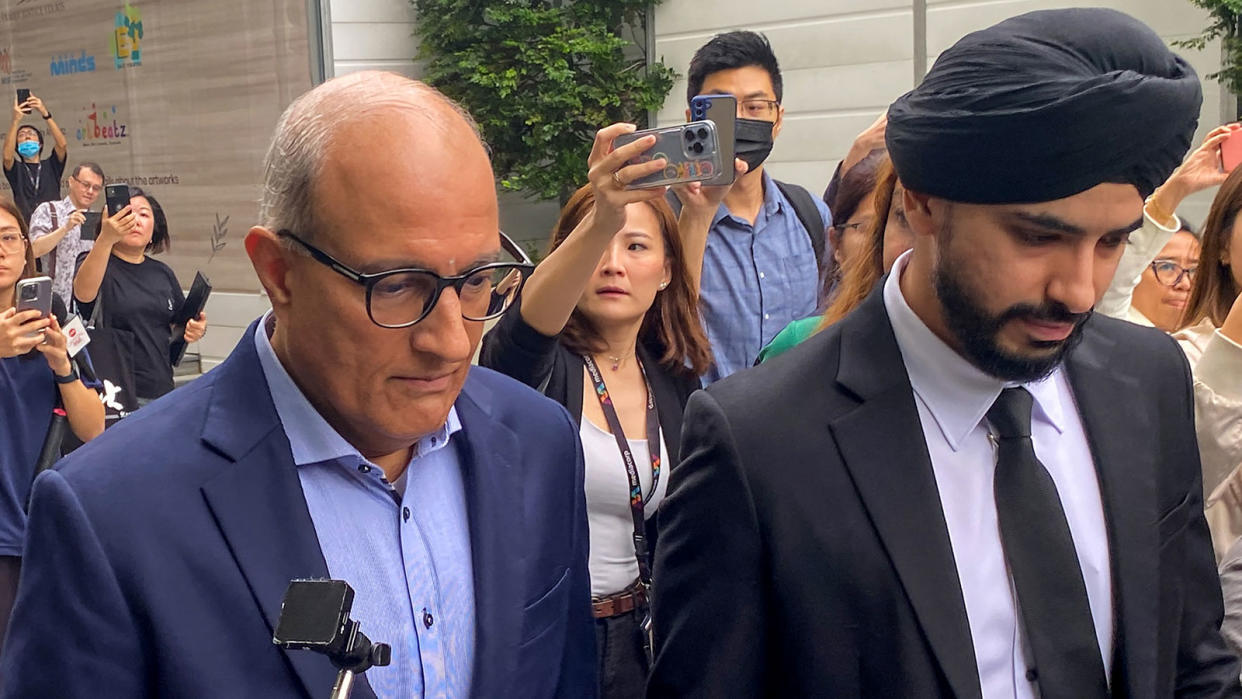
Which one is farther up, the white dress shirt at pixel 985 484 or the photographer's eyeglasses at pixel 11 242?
the white dress shirt at pixel 985 484

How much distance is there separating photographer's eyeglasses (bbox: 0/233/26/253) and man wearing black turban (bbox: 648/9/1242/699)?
3588 mm

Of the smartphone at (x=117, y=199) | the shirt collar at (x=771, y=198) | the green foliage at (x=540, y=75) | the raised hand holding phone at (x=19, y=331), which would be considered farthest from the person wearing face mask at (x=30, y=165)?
the shirt collar at (x=771, y=198)

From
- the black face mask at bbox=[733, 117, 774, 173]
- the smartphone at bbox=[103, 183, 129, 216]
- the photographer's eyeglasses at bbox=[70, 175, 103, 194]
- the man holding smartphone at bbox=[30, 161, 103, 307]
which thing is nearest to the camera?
the black face mask at bbox=[733, 117, 774, 173]

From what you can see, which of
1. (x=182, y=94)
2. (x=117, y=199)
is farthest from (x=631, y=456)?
(x=182, y=94)

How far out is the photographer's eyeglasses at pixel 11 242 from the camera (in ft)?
15.3

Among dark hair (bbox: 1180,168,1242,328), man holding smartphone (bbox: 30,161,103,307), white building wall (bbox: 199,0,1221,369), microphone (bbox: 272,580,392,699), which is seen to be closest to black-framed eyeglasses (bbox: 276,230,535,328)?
microphone (bbox: 272,580,392,699)

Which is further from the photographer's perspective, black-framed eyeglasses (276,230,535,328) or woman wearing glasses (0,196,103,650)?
woman wearing glasses (0,196,103,650)

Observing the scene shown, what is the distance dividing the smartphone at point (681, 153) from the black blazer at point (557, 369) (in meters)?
0.49

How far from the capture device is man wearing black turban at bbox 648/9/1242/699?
1.75m

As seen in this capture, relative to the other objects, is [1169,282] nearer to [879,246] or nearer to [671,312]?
[671,312]

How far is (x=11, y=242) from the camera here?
4.68 m

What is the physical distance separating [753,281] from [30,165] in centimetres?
1027

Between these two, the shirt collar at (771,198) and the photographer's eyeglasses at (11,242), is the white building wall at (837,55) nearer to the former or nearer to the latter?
the shirt collar at (771,198)

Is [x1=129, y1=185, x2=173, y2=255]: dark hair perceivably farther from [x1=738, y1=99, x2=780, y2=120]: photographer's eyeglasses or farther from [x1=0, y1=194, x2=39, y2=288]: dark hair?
[x1=738, y1=99, x2=780, y2=120]: photographer's eyeglasses
